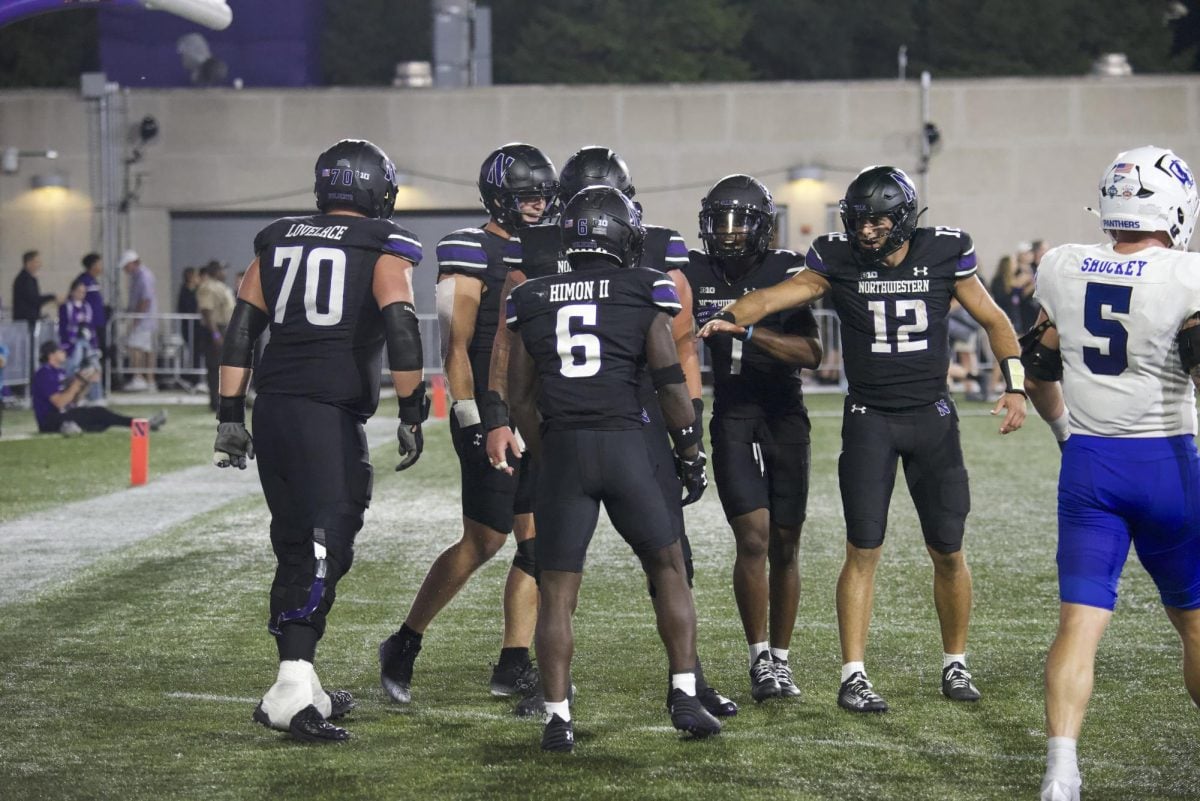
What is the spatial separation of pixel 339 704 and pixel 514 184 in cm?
192

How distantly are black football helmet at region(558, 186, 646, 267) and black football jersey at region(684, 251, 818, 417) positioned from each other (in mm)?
947

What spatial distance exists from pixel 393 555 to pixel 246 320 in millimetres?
4038

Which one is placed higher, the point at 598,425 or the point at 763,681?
the point at 598,425

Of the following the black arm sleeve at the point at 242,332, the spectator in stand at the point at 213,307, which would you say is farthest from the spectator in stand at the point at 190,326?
the black arm sleeve at the point at 242,332

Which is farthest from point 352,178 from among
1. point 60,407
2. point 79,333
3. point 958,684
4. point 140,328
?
point 140,328

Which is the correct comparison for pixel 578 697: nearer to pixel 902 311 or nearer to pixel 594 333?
pixel 594 333

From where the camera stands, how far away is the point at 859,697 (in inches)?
235

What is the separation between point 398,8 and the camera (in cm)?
4947

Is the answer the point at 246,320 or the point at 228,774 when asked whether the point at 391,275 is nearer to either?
the point at 246,320

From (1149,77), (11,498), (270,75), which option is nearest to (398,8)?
(270,75)

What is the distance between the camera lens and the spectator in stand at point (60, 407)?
1734cm

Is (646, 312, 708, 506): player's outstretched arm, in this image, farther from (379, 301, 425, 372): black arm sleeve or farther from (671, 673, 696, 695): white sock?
(379, 301, 425, 372): black arm sleeve

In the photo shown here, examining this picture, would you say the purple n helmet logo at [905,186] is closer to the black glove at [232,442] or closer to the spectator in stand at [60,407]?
the black glove at [232,442]

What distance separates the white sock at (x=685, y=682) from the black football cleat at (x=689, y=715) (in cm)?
1
